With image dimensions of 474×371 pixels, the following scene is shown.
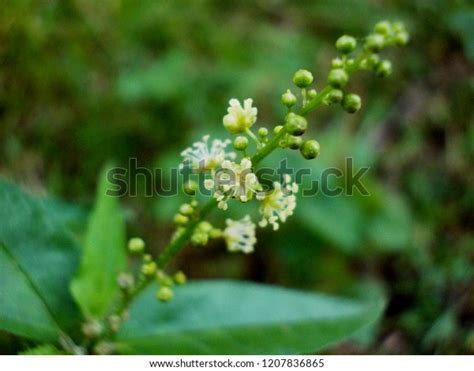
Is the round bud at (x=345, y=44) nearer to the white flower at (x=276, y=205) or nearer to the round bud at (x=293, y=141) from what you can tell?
the round bud at (x=293, y=141)

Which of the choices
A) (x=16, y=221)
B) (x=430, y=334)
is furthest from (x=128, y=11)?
(x=430, y=334)

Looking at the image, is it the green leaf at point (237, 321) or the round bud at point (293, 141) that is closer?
the round bud at point (293, 141)

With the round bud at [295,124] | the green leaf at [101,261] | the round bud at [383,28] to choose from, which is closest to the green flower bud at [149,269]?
the green leaf at [101,261]

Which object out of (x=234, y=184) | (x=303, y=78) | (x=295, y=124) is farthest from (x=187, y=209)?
(x=303, y=78)

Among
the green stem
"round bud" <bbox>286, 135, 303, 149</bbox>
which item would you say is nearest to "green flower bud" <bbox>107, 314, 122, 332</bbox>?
the green stem
